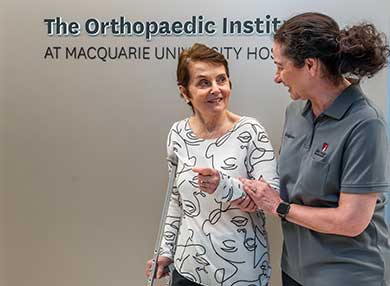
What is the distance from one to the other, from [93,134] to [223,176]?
2.43 ft

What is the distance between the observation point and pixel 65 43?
1991mm

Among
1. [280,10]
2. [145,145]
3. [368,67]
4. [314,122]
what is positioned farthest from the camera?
[145,145]

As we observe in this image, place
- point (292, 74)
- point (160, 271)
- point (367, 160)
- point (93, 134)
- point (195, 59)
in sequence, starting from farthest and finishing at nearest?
point (93, 134)
point (160, 271)
point (195, 59)
point (292, 74)
point (367, 160)

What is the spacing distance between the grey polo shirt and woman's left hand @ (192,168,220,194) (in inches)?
8.7

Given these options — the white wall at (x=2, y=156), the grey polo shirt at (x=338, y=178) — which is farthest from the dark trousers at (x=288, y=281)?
the white wall at (x=2, y=156)

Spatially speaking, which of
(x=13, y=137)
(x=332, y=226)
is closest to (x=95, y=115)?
(x=13, y=137)

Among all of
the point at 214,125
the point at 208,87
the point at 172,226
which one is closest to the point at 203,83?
the point at 208,87

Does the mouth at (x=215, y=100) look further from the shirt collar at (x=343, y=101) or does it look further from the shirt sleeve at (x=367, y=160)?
the shirt sleeve at (x=367, y=160)

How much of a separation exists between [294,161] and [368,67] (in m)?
0.35

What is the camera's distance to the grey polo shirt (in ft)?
4.29

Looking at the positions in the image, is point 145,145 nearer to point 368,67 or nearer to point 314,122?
point 314,122

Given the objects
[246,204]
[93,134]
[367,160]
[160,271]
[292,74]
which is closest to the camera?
[367,160]

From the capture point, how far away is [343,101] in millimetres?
1383

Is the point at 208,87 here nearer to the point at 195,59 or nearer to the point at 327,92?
the point at 195,59
